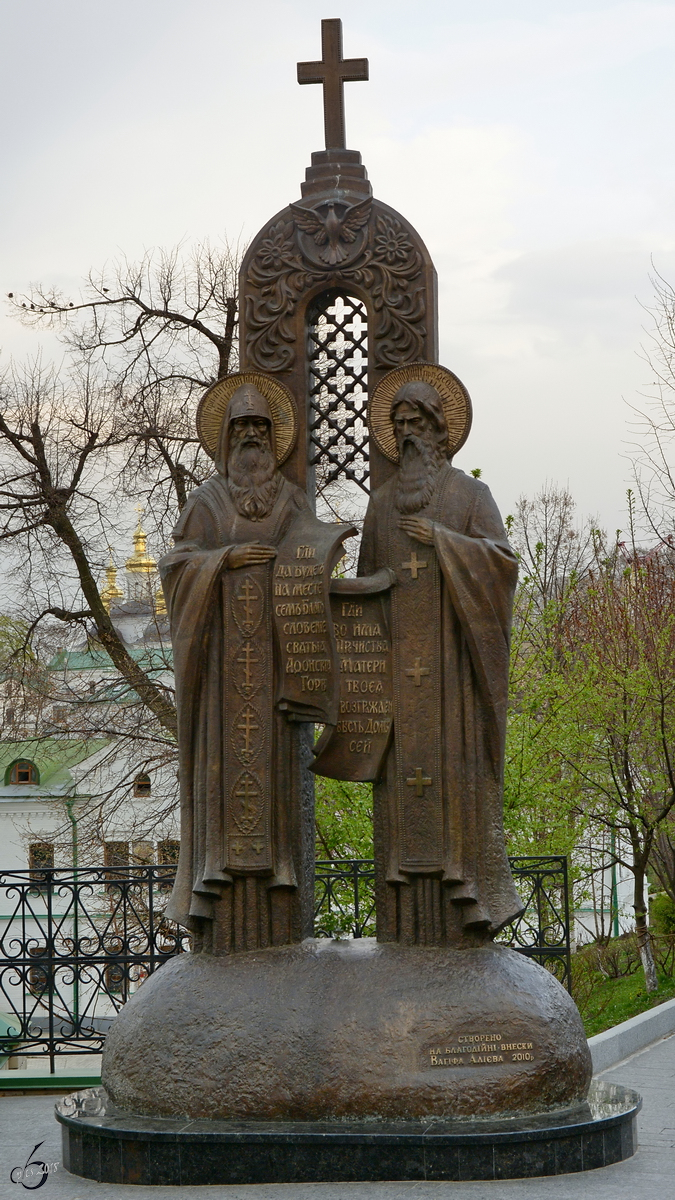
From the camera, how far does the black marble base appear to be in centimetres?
521

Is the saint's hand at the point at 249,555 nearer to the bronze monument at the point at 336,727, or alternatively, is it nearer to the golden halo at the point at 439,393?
the bronze monument at the point at 336,727

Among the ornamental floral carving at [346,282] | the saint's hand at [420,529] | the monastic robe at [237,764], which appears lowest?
the monastic robe at [237,764]

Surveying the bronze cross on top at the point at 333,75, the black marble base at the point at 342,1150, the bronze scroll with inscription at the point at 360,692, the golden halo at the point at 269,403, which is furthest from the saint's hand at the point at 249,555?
the black marble base at the point at 342,1150

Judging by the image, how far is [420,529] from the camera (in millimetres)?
6000

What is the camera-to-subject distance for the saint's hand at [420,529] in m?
5.98

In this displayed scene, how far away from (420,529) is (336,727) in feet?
3.03

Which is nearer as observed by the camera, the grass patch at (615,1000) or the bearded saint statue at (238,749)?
the bearded saint statue at (238,749)

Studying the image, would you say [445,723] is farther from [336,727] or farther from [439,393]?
[439,393]

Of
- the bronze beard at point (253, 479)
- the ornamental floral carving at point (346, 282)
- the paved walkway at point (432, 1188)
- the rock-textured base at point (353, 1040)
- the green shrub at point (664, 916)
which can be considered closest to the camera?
the paved walkway at point (432, 1188)

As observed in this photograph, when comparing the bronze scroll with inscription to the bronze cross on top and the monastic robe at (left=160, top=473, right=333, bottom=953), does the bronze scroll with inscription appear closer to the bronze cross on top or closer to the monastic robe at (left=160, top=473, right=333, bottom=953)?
the monastic robe at (left=160, top=473, right=333, bottom=953)

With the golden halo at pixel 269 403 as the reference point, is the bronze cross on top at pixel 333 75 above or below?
above

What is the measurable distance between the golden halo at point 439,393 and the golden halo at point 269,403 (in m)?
0.36

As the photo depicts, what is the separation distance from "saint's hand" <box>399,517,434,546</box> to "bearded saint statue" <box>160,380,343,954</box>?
1.25 ft

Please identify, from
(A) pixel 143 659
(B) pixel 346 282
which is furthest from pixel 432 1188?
(A) pixel 143 659
